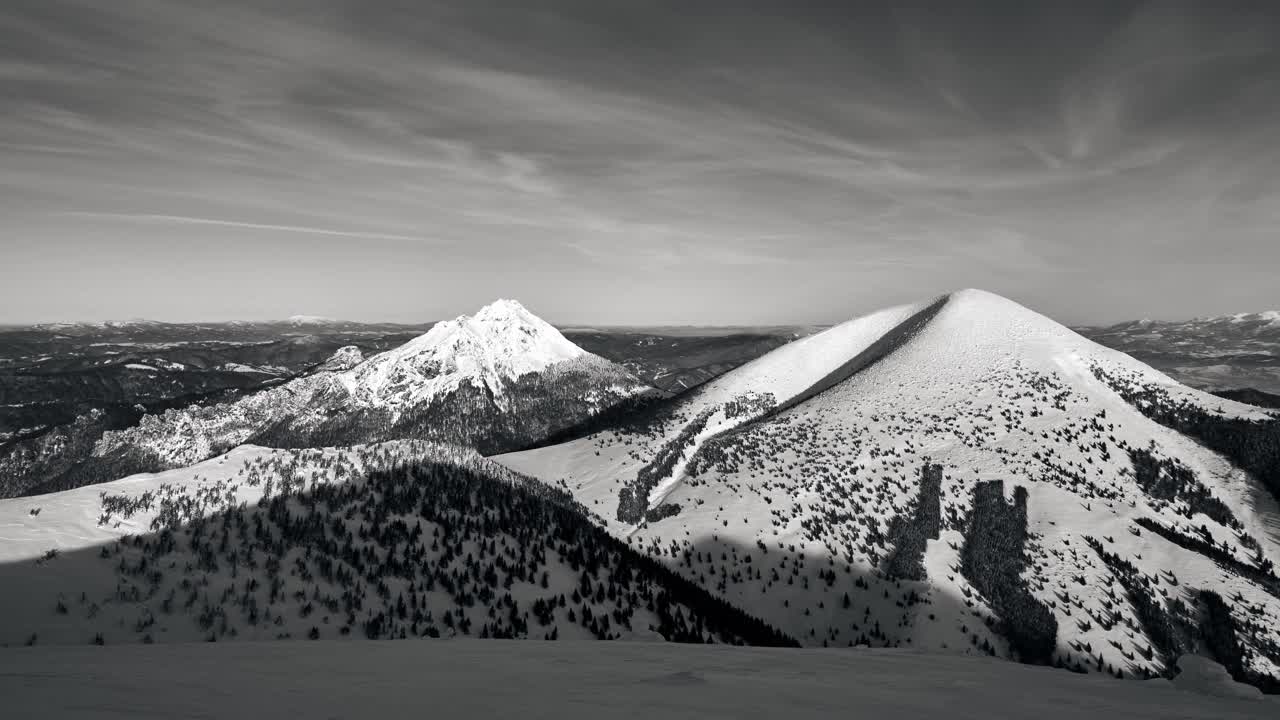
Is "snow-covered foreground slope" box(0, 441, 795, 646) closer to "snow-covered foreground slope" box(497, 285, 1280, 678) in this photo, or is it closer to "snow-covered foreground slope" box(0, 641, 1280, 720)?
"snow-covered foreground slope" box(0, 641, 1280, 720)

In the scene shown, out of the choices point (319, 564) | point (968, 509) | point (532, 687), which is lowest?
point (968, 509)

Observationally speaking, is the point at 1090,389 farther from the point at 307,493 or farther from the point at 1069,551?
the point at 307,493

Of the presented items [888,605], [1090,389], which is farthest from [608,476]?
[1090,389]

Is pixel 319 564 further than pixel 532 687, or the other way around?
pixel 319 564

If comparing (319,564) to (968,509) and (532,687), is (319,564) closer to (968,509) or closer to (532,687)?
(532,687)

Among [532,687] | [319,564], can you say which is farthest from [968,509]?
[532,687]
